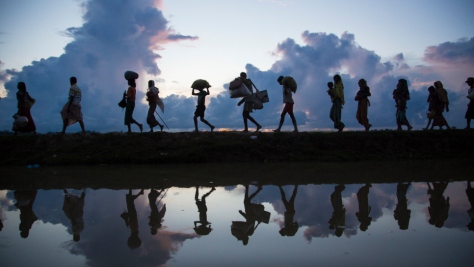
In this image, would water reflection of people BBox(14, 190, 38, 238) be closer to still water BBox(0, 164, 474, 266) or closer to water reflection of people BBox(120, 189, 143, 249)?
still water BBox(0, 164, 474, 266)

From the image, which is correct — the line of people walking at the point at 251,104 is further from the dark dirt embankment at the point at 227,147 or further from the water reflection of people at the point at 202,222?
the water reflection of people at the point at 202,222

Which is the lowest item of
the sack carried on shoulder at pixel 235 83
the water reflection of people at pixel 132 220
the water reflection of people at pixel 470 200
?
the water reflection of people at pixel 470 200

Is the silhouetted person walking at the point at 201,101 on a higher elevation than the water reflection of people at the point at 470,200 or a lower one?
higher

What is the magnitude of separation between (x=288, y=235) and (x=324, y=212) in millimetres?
1068

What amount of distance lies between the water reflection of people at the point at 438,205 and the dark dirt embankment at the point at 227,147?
4766mm

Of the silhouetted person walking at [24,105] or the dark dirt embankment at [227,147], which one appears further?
the silhouetted person walking at [24,105]

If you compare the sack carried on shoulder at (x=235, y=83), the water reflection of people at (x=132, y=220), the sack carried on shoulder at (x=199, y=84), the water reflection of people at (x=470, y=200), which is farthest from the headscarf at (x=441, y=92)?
the water reflection of people at (x=132, y=220)

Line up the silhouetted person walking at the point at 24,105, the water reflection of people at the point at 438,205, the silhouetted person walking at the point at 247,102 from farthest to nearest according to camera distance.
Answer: the silhouetted person walking at the point at 247,102 < the silhouetted person walking at the point at 24,105 < the water reflection of people at the point at 438,205

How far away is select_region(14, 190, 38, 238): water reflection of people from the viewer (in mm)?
4082

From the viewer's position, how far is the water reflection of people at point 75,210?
3958 mm

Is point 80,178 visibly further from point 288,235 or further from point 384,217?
point 384,217

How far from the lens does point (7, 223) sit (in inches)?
169

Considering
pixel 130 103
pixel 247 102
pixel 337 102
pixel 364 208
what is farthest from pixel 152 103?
pixel 364 208

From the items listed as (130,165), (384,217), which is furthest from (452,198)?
(130,165)
